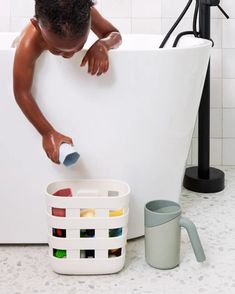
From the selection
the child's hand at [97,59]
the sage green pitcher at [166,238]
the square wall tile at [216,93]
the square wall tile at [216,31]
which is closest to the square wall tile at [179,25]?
the square wall tile at [216,31]

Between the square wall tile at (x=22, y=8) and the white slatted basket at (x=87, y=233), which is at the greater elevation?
the square wall tile at (x=22, y=8)

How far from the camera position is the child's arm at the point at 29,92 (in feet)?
3.97

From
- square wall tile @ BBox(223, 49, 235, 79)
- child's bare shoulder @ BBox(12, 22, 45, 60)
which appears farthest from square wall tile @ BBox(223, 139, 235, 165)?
child's bare shoulder @ BBox(12, 22, 45, 60)

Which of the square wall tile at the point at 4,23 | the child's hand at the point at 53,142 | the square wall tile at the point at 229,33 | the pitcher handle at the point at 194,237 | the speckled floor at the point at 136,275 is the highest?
the square wall tile at the point at 4,23

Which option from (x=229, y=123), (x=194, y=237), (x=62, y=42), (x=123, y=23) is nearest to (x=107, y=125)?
(x=62, y=42)

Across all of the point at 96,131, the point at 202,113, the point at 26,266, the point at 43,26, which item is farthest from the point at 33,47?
the point at 202,113

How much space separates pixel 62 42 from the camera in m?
1.15

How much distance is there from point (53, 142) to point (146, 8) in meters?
1.08

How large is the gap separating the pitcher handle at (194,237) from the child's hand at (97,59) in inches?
17.8

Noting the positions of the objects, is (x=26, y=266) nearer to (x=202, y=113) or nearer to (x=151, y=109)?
(x=151, y=109)

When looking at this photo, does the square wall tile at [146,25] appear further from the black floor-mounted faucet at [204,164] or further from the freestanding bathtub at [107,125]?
the freestanding bathtub at [107,125]

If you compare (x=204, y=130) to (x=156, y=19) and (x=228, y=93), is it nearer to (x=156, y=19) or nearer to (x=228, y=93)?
(x=228, y=93)

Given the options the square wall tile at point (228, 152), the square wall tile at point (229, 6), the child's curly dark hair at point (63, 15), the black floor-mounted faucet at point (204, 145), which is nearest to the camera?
the child's curly dark hair at point (63, 15)

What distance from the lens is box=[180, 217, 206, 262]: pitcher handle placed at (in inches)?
49.2
